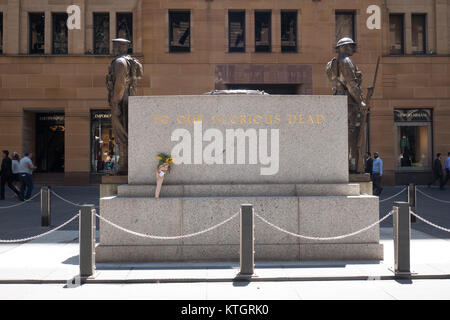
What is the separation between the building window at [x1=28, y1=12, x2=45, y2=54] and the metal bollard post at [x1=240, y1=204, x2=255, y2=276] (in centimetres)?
2395

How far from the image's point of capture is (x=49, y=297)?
5.80m

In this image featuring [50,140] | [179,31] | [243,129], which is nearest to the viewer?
[243,129]

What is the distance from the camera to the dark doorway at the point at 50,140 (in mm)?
26781

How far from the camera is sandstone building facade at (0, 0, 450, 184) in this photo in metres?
25.3

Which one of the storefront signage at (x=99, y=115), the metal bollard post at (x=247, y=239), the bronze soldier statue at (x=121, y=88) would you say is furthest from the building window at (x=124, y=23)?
the metal bollard post at (x=247, y=239)

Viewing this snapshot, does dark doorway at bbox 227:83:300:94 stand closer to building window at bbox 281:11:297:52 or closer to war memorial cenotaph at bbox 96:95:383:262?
building window at bbox 281:11:297:52

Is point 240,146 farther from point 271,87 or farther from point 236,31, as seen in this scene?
point 236,31

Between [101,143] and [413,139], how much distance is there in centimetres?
1943

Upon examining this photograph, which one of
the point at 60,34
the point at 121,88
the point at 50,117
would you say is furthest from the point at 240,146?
the point at 60,34

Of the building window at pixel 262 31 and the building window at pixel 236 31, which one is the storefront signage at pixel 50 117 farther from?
the building window at pixel 262 31

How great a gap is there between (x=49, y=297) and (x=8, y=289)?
903mm

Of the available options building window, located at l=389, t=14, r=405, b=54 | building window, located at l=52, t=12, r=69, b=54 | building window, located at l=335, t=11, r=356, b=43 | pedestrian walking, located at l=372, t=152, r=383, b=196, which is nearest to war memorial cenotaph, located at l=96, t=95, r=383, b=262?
pedestrian walking, located at l=372, t=152, r=383, b=196

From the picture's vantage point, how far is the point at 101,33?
2609 cm

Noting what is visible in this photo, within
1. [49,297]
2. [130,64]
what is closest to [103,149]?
[130,64]
